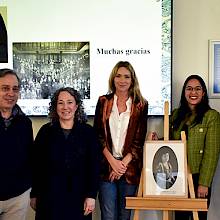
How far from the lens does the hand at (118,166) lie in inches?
103

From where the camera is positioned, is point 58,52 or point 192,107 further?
point 58,52

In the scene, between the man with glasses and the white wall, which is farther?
the white wall

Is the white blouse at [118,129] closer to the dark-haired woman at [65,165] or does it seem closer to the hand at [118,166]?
the hand at [118,166]

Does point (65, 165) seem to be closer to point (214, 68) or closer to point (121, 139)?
point (121, 139)

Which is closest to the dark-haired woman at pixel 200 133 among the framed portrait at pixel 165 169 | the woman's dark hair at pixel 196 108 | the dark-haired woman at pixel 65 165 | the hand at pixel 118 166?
the woman's dark hair at pixel 196 108

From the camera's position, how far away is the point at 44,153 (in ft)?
7.60

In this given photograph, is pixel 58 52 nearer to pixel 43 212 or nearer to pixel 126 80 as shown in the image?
pixel 126 80

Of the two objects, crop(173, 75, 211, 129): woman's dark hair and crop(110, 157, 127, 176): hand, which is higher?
crop(173, 75, 211, 129): woman's dark hair

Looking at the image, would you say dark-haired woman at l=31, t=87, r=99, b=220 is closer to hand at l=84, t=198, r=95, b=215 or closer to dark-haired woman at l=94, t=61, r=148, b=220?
hand at l=84, t=198, r=95, b=215

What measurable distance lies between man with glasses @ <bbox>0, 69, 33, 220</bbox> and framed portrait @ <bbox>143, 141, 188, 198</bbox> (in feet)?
2.49

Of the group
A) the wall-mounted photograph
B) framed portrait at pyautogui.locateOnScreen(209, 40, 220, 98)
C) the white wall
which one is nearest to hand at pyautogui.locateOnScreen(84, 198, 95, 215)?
the white wall

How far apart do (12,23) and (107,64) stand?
0.82m

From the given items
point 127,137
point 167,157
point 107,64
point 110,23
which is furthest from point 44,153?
point 110,23

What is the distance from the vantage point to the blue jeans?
2.69 m
